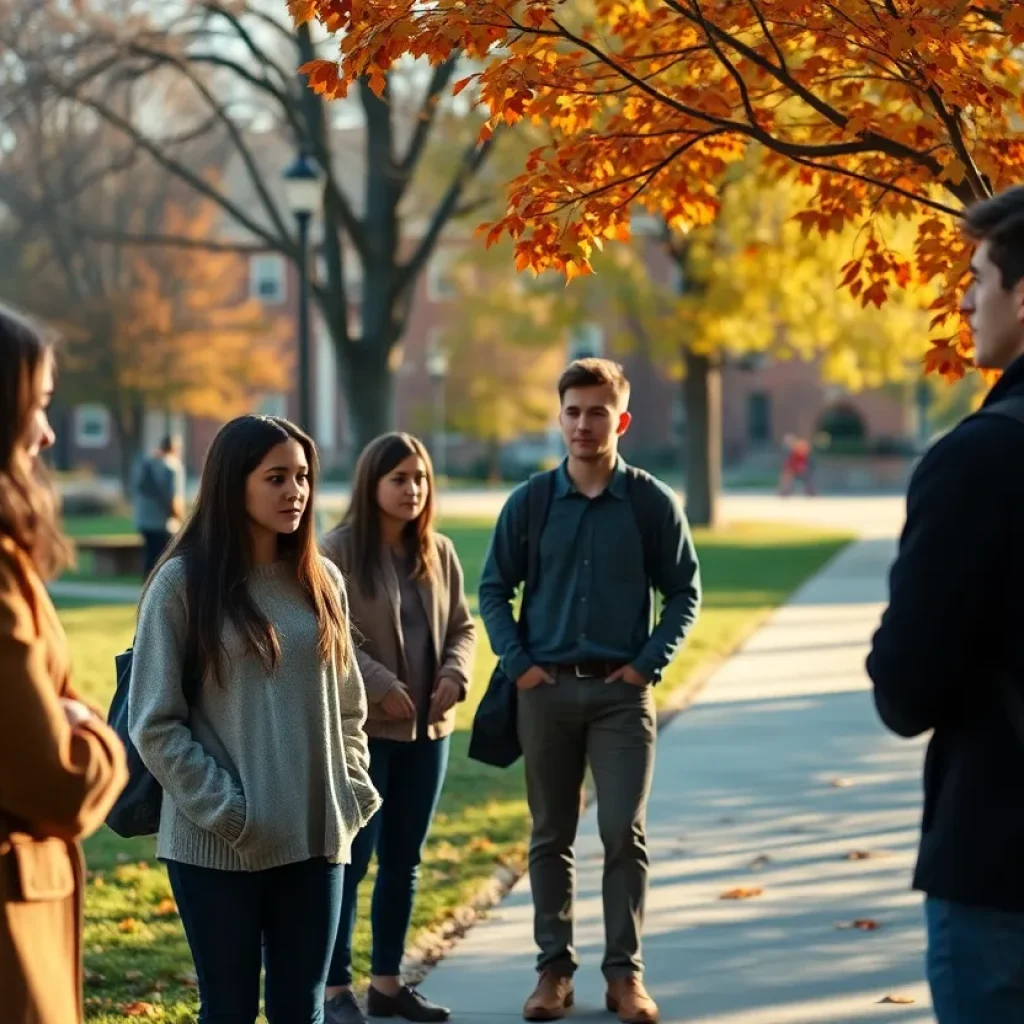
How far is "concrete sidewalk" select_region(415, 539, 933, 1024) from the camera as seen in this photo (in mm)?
6441

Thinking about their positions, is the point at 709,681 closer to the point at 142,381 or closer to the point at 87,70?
the point at 87,70

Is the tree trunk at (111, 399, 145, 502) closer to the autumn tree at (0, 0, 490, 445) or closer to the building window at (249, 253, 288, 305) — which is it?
the building window at (249, 253, 288, 305)

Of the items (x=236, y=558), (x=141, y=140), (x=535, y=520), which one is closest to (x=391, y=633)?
(x=535, y=520)

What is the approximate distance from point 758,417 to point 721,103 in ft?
232

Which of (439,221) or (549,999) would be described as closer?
(549,999)

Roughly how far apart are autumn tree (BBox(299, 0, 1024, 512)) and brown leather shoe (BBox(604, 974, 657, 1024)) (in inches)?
96.4

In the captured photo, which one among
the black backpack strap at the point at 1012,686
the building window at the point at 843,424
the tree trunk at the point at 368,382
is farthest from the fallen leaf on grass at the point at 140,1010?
the building window at the point at 843,424

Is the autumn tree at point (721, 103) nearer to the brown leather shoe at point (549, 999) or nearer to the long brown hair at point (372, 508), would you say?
the long brown hair at point (372, 508)

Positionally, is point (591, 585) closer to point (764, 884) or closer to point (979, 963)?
point (764, 884)

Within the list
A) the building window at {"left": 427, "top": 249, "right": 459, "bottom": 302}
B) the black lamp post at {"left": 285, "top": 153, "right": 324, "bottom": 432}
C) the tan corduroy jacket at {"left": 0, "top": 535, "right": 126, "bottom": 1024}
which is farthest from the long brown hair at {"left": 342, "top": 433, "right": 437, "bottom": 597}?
the building window at {"left": 427, "top": 249, "right": 459, "bottom": 302}

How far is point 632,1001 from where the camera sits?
6.12m

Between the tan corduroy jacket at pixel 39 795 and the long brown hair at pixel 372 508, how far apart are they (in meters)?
3.16

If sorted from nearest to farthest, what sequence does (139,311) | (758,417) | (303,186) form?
(303,186) → (139,311) → (758,417)

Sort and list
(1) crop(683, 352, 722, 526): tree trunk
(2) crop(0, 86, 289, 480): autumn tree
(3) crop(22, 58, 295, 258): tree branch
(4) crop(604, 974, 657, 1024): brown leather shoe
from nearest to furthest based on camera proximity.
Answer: (4) crop(604, 974, 657, 1024): brown leather shoe
(3) crop(22, 58, 295, 258): tree branch
(1) crop(683, 352, 722, 526): tree trunk
(2) crop(0, 86, 289, 480): autumn tree
